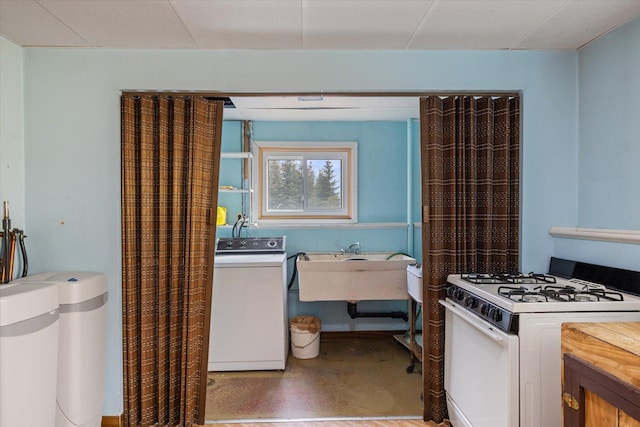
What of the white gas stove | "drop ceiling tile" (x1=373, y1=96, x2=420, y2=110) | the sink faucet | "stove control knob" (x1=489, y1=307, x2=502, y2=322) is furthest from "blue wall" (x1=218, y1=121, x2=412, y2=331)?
"stove control knob" (x1=489, y1=307, x2=502, y2=322)

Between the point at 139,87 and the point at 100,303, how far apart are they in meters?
1.25

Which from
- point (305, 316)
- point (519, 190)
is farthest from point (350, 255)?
point (519, 190)

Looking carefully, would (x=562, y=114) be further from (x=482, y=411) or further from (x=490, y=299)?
(x=482, y=411)

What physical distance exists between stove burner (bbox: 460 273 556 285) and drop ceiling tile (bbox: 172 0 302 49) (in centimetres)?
162

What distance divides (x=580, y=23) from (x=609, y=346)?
5.32 ft

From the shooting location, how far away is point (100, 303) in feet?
6.70

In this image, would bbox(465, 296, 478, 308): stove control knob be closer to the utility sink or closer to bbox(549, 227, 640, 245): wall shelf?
bbox(549, 227, 640, 245): wall shelf

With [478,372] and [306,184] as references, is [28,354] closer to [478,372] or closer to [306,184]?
[478,372]

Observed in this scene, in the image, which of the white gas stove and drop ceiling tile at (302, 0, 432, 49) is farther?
drop ceiling tile at (302, 0, 432, 49)

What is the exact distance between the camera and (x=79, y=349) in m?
1.89

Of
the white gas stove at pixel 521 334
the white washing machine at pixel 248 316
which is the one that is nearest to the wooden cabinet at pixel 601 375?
the white gas stove at pixel 521 334

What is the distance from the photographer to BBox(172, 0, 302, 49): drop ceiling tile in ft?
5.56

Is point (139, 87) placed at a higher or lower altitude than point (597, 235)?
higher

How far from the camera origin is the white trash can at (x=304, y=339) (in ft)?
10.5
